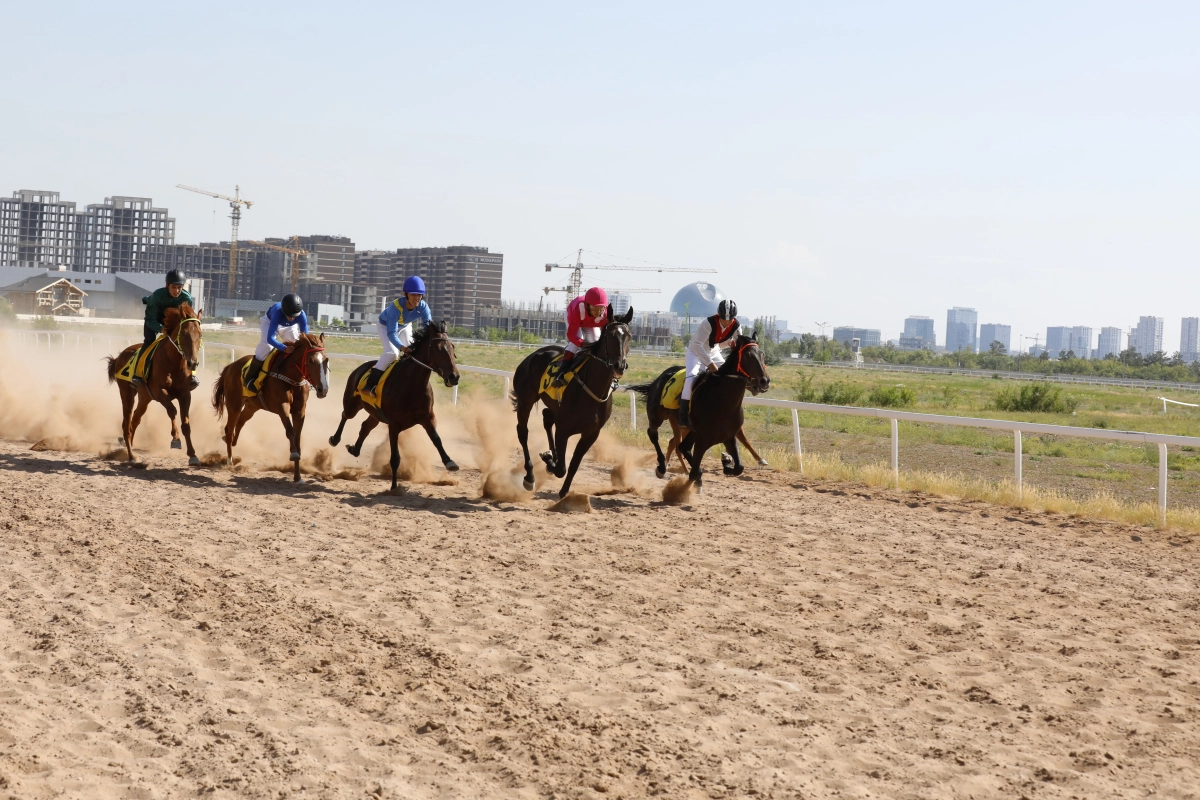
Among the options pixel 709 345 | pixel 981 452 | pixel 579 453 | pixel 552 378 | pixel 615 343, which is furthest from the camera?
pixel 981 452

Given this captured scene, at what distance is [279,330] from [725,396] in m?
4.93

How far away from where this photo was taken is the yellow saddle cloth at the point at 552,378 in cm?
1119

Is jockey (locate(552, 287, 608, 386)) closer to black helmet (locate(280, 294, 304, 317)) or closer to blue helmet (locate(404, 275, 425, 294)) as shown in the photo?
blue helmet (locate(404, 275, 425, 294))

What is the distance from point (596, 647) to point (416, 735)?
5.17ft

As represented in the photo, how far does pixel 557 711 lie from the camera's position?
512 centimetres

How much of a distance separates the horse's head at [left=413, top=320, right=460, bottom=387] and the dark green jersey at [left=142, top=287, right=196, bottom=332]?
10.7 feet

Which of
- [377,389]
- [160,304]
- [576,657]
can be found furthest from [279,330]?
[576,657]

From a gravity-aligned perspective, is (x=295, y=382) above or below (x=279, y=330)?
below

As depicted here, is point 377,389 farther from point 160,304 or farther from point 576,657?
point 576,657

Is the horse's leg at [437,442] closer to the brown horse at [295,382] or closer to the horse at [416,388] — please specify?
the horse at [416,388]

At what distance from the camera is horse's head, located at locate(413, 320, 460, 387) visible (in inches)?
427

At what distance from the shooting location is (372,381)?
11586 mm

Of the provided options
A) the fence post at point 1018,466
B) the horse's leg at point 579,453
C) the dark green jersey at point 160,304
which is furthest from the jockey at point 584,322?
the fence post at point 1018,466

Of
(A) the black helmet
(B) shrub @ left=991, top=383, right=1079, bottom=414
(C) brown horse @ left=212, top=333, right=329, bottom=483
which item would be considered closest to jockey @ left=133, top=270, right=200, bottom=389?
(C) brown horse @ left=212, top=333, right=329, bottom=483
